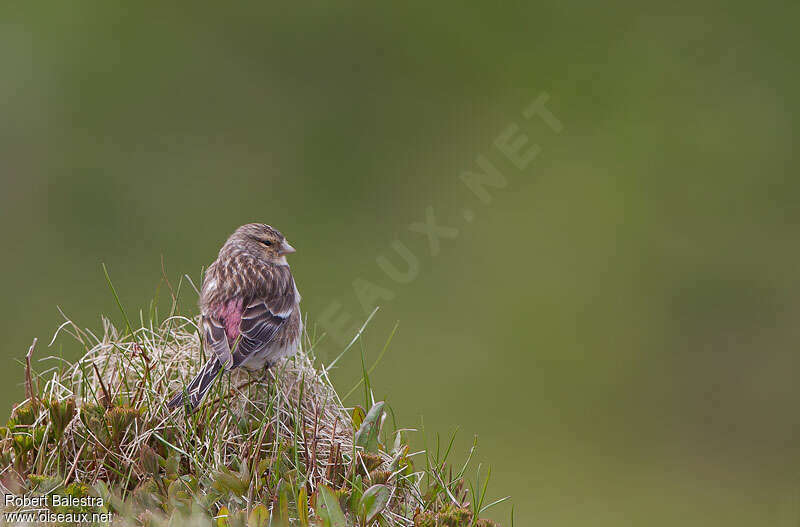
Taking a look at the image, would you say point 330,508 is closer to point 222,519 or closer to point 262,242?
point 222,519

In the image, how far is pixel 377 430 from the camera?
2797 mm

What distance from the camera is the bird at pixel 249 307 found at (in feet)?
10.9

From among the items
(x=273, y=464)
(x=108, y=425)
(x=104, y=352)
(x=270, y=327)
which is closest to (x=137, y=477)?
(x=108, y=425)

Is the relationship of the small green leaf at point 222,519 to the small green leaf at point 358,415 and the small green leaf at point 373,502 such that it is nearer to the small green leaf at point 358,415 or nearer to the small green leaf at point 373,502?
the small green leaf at point 373,502

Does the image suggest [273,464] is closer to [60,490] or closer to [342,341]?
[60,490]

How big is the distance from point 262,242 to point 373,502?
7.26 ft

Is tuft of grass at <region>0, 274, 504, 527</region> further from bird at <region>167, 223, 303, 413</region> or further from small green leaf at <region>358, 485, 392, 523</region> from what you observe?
bird at <region>167, 223, 303, 413</region>

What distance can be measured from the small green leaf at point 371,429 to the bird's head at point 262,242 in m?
1.66

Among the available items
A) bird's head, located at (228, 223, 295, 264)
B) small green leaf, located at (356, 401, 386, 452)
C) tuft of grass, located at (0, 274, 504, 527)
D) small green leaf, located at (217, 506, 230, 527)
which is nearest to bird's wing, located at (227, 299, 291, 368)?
tuft of grass, located at (0, 274, 504, 527)

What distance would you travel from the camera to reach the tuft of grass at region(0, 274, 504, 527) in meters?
2.35

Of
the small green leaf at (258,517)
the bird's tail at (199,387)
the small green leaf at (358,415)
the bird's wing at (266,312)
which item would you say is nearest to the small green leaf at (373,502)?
the small green leaf at (258,517)

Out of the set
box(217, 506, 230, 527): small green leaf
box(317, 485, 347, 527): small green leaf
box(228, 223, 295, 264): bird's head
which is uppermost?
box(317, 485, 347, 527): small green leaf

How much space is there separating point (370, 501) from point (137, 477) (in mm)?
701

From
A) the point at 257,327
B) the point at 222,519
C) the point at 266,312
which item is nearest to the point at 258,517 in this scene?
the point at 222,519
